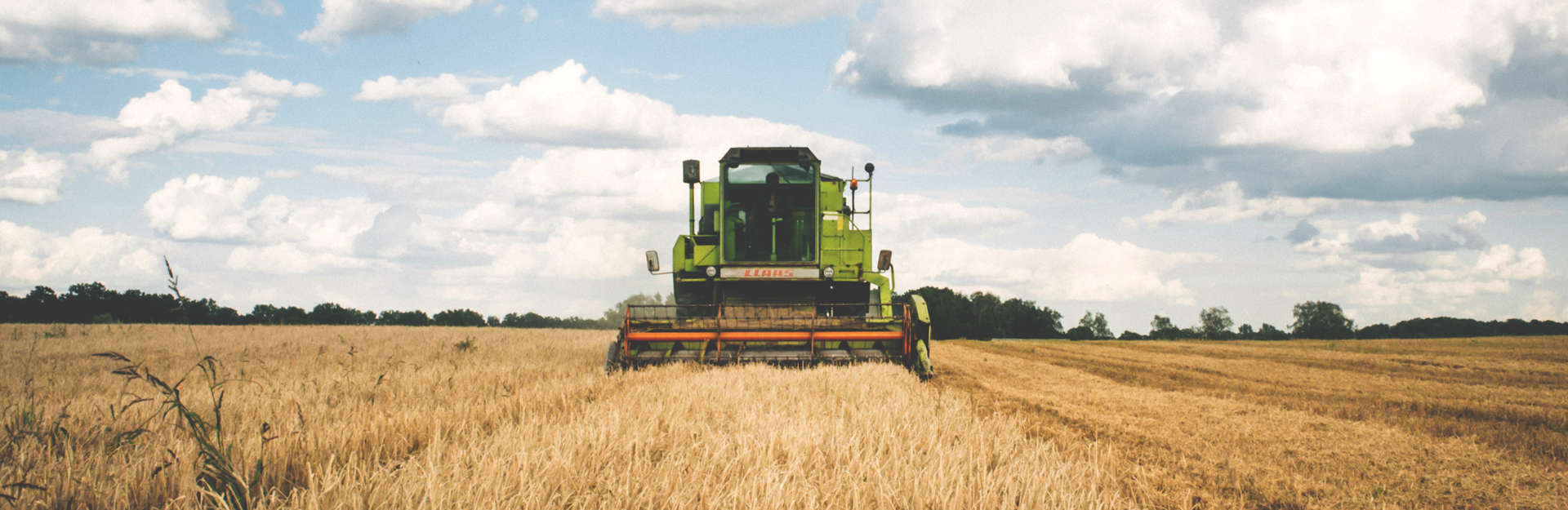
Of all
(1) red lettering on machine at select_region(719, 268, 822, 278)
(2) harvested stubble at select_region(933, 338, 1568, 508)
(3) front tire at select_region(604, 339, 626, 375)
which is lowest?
(2) harvested stubble at select_region(933, 338, 1568, 508)

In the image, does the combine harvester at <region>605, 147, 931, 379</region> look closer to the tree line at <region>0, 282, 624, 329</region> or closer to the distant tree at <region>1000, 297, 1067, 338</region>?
the tree line at <region>0, 282, 624, 329</region>

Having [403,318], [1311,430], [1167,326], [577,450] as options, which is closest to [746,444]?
[577,450]

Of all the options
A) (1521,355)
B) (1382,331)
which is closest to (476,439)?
(1521,355)

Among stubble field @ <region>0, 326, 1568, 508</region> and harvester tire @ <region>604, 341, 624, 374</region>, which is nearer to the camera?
stubble field @ <region>0, 326, 1568, 508</region>

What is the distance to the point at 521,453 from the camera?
2.96 metres

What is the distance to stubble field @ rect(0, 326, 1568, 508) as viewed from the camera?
2.69 m

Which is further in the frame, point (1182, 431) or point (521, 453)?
point (1182, 431)

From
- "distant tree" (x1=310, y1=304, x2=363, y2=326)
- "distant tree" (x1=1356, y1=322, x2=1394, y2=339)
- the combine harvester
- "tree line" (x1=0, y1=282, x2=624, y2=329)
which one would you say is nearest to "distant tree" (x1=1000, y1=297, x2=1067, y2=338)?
"distant tree" (x1=1356, y1=322, x2=1394, y2=339)

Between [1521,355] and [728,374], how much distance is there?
66.2 feet

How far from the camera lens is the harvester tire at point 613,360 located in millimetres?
7977

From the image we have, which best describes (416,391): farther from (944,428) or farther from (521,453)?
(944,428)

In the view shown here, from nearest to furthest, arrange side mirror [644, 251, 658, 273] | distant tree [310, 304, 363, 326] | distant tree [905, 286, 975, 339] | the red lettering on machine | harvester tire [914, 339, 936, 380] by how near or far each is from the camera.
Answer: harvester tire [914, 339, 936, 380]
the red lettering on machine
side mirror [644, 251, 658, 273]
distant tree [310, 304, 363, 326]
distant tree [905, 286, 975, 339]

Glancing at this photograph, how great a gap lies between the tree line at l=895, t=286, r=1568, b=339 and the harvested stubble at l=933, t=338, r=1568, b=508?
22.6m

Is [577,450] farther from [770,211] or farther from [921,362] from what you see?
[770,211]
